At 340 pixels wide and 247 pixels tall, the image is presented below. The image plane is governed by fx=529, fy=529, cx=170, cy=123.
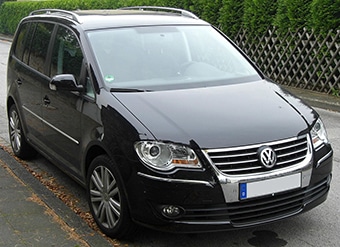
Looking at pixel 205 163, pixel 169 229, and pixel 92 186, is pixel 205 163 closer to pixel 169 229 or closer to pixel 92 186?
pixel 169 229

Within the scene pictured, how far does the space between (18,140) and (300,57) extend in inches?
288

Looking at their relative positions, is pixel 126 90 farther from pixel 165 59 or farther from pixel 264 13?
pixel 264 13

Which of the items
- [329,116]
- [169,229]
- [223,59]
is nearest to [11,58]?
Answer: [223,59]

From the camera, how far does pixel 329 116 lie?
9.16 meters

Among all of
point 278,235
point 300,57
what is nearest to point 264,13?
point 300,57

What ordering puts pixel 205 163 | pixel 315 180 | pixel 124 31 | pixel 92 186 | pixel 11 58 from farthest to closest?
pixel 11 58
pixel 124 31
pixel 92 186
pixel 315 180
pixel 205 163

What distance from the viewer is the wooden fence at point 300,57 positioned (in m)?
10.8

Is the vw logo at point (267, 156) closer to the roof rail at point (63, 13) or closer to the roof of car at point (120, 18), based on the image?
the roof of car at point (120, 18)

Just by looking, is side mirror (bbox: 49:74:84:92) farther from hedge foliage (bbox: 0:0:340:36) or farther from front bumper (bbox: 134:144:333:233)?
hedge foliage (bbox: 0:0:340:36)

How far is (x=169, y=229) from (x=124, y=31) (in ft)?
6.85

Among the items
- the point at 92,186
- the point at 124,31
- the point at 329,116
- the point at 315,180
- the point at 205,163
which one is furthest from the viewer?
the point at 329,116

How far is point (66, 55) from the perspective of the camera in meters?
4.94

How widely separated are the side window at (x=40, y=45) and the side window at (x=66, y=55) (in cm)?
27

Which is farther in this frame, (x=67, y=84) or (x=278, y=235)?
(x=67, y=84)
